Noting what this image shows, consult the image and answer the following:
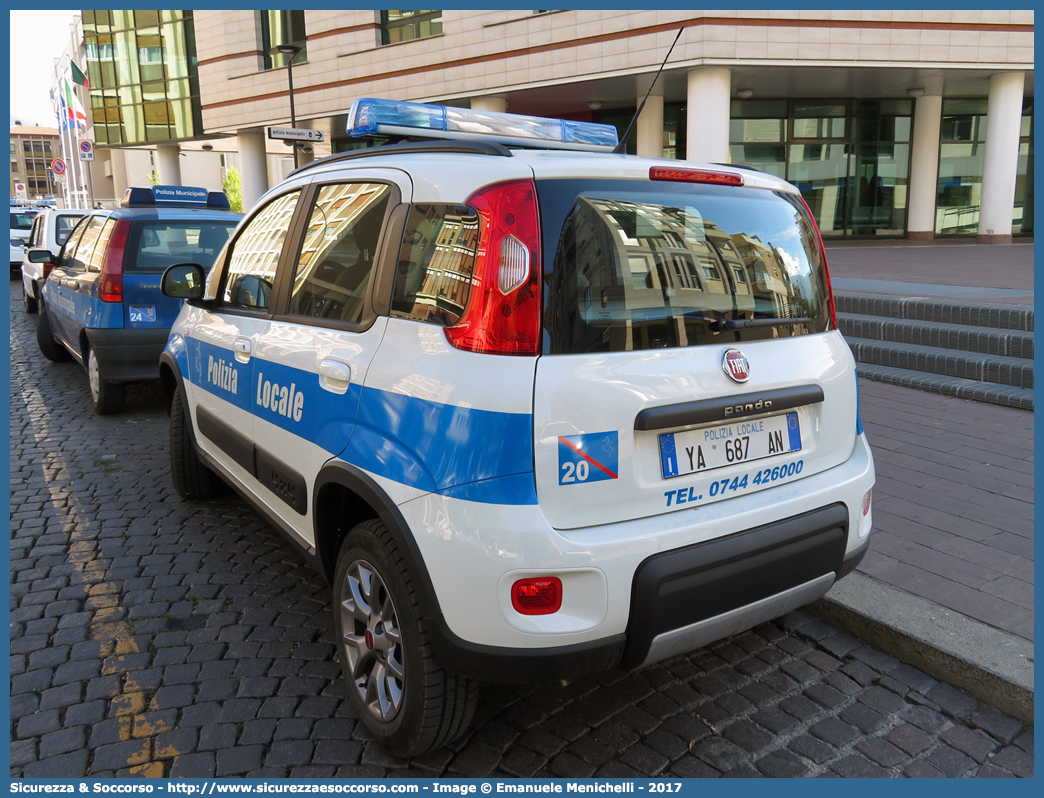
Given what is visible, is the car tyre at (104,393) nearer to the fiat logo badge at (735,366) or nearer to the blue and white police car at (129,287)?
the blue and white police car at (129,287)

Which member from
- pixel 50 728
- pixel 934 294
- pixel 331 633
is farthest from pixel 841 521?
pixel 934 294

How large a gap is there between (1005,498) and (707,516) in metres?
2.85

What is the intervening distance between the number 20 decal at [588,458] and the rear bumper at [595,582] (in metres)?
0.13

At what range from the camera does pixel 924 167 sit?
20.9 metres

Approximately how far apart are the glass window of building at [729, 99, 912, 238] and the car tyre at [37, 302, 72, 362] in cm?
1723

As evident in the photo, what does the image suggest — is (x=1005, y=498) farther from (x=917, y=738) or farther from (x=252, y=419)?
(x=252, y=419)

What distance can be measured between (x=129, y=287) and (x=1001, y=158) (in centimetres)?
1974

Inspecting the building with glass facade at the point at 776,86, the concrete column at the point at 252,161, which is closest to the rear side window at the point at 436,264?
the building with glass facade at the point at 776,86

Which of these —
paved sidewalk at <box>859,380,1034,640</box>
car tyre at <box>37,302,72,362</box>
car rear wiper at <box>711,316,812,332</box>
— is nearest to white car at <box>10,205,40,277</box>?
car tyre at <box>37,302,72,362</box>

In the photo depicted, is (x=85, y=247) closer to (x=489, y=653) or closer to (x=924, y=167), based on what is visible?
(x=489, y=653)

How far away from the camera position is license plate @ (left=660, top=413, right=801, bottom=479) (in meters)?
2.28

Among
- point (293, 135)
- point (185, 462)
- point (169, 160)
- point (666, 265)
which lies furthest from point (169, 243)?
point (169, 160)

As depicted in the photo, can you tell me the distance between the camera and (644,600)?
2162 millimetres

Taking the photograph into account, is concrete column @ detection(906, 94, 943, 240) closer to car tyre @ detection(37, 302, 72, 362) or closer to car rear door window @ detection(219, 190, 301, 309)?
car tyre @ detection(37, 302, 72, 362)
